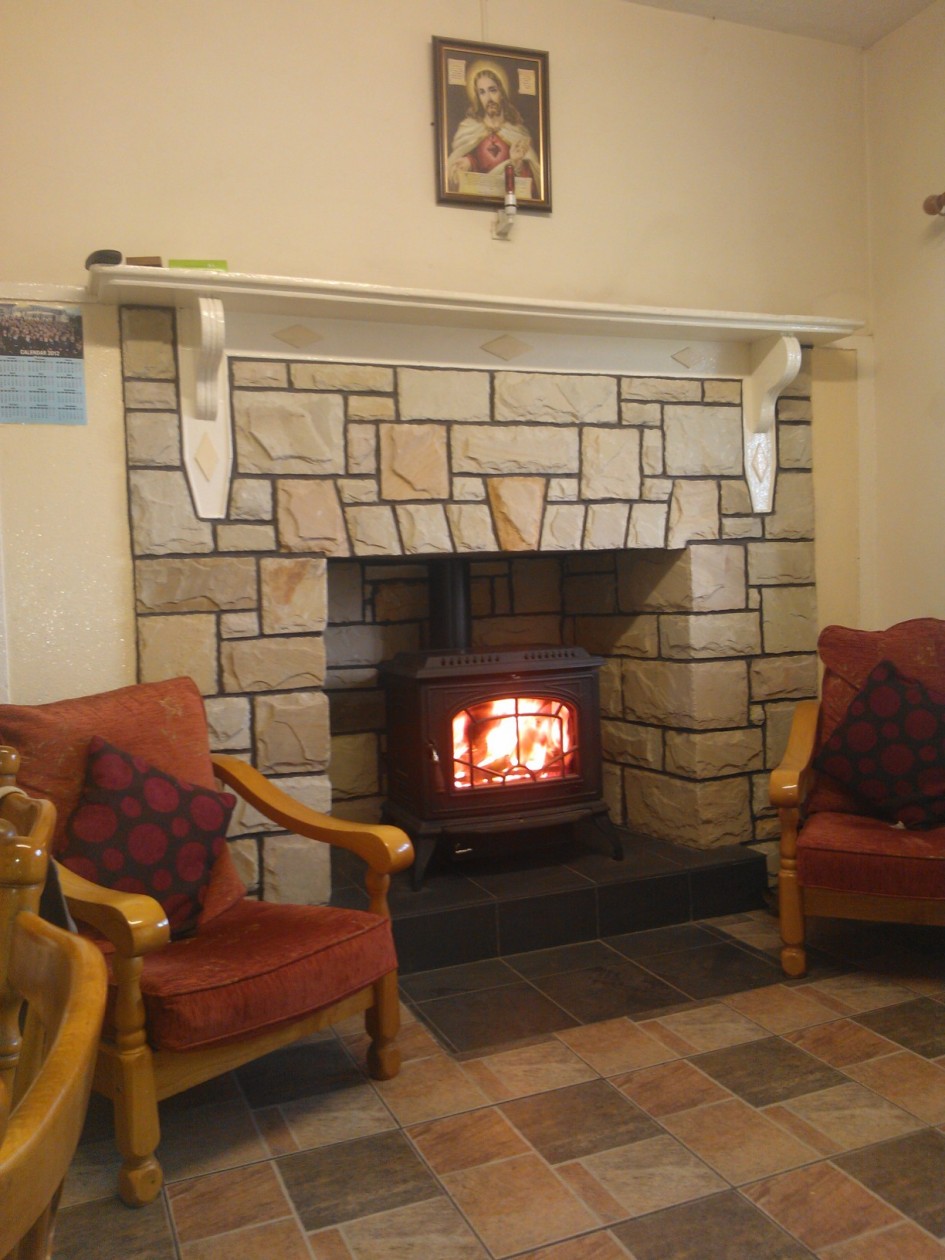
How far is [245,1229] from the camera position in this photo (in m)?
1.80

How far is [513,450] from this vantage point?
318 centimetres

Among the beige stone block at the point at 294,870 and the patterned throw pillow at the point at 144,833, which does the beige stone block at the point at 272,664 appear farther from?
the patterned throw pillow at the point at 144,833

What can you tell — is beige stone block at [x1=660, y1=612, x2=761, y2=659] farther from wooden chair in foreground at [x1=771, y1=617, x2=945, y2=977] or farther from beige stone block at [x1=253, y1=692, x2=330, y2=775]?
beige stone block at [x1=253, y1=692, x2=330, y2=775]

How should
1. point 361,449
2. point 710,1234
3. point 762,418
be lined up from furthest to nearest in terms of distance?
point 762,418 → point 361,449 → point 710,1234

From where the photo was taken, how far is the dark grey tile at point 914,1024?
239 cm

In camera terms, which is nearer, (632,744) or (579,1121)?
(579,1121)

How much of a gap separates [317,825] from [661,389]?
6.17ft

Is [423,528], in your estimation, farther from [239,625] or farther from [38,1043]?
[38,1043]

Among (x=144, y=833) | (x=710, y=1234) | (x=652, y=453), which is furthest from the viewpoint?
(x=652, y=453)

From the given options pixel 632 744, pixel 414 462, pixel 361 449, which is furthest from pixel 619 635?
pixel 361 449

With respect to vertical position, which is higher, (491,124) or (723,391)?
(491,124)

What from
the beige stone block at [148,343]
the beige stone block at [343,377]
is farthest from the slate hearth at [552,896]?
the beige stone block at [148,343]

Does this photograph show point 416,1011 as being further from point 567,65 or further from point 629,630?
point 567,65

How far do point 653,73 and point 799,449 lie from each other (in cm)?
139
